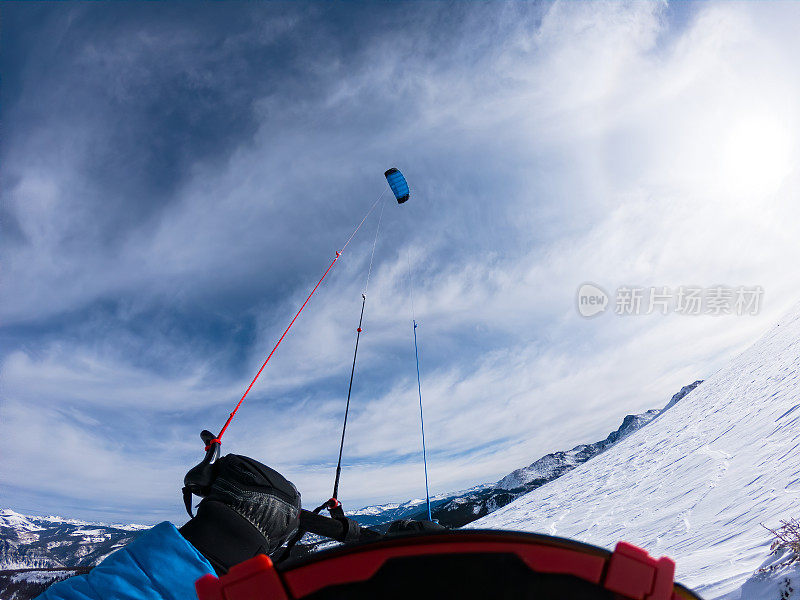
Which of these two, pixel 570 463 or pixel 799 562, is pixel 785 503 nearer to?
pixel 799 562

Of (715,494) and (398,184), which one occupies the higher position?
(398,184)

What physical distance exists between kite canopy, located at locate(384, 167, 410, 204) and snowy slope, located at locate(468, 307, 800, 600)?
12.2 m

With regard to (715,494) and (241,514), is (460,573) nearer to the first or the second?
(241,514)

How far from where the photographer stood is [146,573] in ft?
5.09

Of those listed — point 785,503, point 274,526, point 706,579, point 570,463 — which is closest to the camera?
point 274,526

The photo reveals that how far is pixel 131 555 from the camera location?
157cm

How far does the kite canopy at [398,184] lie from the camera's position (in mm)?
14398

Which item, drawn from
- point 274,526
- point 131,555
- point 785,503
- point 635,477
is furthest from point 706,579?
point 635,477

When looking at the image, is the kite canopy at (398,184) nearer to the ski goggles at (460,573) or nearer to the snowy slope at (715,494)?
the snowy slope at (715,494)

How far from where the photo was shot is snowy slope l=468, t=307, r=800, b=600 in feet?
15.5

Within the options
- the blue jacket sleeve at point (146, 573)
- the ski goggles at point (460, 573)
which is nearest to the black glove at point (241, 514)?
the blue jacket sleeve at point (146, 573)

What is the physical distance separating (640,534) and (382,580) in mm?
10426

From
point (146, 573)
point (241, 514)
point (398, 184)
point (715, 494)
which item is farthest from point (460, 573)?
point (398, 184)

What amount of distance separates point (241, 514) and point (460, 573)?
167 cm
